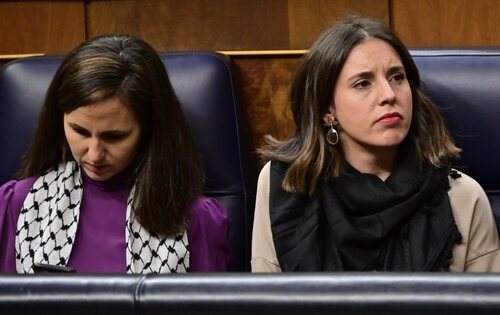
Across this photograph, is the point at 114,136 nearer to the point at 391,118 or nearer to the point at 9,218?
the point at 9,218

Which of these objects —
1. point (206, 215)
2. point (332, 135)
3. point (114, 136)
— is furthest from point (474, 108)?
point (114, 136)

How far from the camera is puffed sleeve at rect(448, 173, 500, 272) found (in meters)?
1.50

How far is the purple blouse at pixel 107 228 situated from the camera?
1.59 metres

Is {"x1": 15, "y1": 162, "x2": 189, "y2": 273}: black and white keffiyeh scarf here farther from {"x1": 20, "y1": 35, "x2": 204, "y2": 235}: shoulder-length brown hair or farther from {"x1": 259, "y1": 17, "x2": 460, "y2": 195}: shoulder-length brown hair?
{"x1": 259, "y1": 17, "x2": 460, "y2": 195}: shoulder-length brown hair

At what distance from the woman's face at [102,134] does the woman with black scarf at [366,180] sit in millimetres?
262

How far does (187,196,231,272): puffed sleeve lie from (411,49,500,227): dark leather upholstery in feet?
1.51

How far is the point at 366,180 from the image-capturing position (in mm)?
1541

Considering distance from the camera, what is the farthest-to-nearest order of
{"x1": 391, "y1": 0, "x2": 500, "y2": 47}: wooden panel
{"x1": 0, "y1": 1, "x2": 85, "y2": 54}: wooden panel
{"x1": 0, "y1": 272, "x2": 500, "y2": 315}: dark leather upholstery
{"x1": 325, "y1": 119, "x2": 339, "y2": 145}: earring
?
{"x1": 0, "y1": 1, "x2": 85, "y2": 54}: wooden panel, {"x1": 391, "y1": 0, "x2": 500, "y2": 47}: wooden panel, {"x1": 325, "y1": 119, "x2": 339, "y2": 145}: earring, {"x1": 0, "y1": 272, "x2": 500, "y2": 315}: dark leather upholstery

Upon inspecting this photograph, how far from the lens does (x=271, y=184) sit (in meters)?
1.60

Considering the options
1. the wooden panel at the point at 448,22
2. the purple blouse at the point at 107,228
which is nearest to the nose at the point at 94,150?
the purple blouse at the point at 107,228

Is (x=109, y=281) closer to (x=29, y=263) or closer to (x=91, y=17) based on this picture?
(x=29, y=263)

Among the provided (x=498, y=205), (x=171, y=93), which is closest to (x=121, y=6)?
(x=171, y=93)

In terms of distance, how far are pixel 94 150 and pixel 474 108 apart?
2.32 feet

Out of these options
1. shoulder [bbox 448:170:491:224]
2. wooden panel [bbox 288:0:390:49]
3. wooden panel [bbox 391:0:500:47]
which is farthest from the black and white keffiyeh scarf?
wooden panel [bbox 391:0:500:47]
